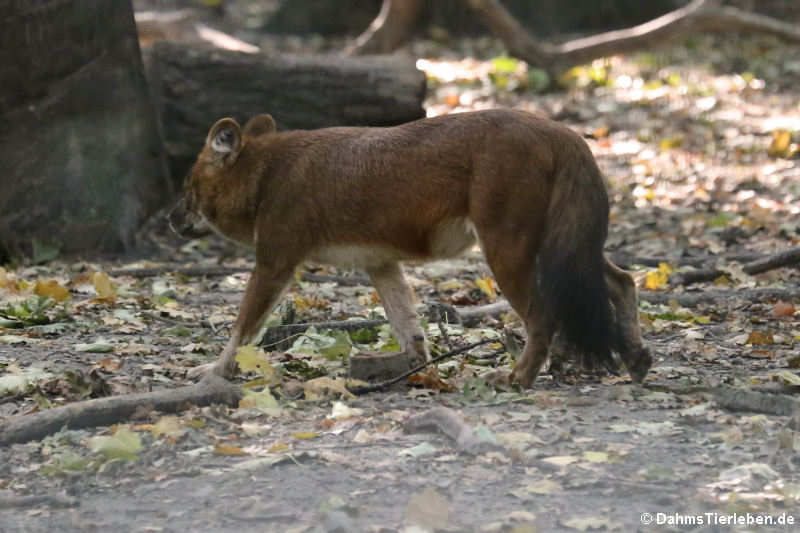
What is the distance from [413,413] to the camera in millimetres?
5086

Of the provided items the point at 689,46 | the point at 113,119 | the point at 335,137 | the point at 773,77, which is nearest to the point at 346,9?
the point at 689,46

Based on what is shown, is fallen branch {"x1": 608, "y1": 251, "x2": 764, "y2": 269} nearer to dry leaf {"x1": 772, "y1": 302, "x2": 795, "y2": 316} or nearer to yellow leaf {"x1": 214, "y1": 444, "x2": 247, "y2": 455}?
dry leaf {"x1": 772, "y1": 302, "x2": 795, "y2": 316}

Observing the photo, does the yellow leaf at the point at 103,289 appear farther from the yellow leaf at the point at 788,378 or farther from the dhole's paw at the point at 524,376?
the yellow leaf at the point at 788,378

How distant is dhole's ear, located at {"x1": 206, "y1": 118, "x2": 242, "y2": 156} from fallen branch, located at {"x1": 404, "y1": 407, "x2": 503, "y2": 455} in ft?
6.72

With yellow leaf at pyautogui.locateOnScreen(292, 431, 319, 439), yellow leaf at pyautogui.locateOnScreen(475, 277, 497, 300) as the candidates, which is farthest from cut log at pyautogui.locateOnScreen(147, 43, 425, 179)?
yellow leaf at pyautogui.locateOnScreen(292, 431, 319, 439)

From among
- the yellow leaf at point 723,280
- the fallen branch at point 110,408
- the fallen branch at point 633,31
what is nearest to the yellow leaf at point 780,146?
the fallen branch at point 633,31

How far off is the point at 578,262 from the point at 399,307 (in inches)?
47.0

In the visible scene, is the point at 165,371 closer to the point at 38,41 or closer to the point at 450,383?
the point at 450,383

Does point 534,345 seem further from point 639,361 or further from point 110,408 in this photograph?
point 110,408

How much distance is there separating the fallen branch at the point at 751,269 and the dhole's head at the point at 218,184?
9.82 feet

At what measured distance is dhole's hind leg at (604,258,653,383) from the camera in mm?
5449

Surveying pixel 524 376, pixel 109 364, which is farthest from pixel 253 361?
pixel 524 376

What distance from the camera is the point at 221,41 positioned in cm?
1356

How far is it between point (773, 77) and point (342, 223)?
33.6ft
